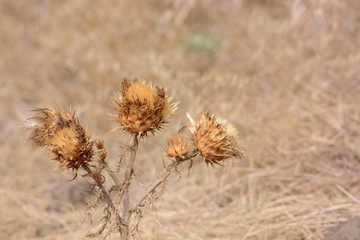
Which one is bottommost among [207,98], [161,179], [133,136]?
[161,179]

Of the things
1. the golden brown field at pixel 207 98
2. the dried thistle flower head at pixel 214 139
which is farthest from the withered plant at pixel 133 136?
the golden brown field at pixel 207 98

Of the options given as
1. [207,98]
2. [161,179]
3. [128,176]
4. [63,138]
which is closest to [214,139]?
[161,179]

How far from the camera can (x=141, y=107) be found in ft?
4.32

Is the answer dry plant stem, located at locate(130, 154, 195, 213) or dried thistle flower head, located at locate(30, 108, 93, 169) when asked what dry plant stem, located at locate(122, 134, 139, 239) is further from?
dried thistle flower head, located at locate(30, 108, 93, 169)

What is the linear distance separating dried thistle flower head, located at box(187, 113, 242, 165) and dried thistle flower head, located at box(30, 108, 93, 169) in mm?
351

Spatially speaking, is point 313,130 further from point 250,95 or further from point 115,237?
point 115,237

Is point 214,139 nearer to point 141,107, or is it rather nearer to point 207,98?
point 141,107

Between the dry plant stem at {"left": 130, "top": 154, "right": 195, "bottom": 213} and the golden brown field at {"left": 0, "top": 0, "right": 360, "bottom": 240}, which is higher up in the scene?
the golden brown field at {"left": 0, "top": 0, "right": 360, "bottom": 240}

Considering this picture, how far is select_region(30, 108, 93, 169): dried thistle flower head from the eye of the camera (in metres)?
1.29

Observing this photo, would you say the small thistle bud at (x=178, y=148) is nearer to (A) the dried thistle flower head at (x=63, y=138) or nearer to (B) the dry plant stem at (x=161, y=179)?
(B) the dry plant stem at (x=161, y=179)

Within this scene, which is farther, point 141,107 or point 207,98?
point 207,98

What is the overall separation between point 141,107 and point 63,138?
0.85 ft

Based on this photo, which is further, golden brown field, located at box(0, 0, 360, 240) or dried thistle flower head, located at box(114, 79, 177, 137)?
golden brown field, located at box(0, 0, 360, 240)

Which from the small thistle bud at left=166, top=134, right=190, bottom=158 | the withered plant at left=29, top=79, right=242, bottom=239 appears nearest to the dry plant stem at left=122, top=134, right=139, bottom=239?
the withered plant at left=29, top=79, right=242, bottom=239
